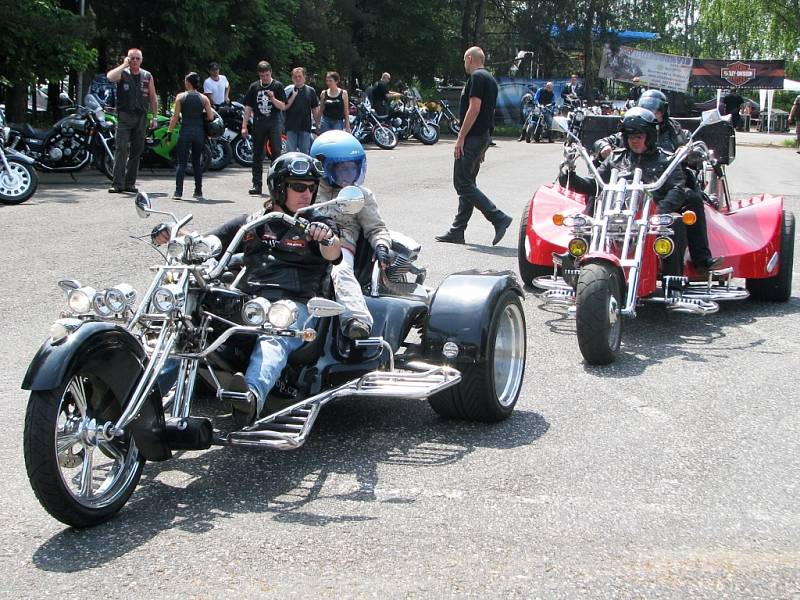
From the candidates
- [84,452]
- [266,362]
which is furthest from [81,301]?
[266,362]

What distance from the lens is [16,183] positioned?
13.5 meters

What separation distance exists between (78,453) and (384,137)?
23289 mm

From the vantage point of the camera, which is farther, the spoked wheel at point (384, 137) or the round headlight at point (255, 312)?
the spoked wheel at point (384, 137)

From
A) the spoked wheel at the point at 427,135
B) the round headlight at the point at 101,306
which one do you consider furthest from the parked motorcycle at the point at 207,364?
the spoked wheel at the point at 427,135

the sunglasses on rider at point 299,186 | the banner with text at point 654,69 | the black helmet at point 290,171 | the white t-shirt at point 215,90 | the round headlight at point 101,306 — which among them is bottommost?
the round headlight at point 101,306

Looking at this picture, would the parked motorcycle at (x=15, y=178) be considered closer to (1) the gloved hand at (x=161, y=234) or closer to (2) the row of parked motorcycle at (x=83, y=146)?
(2) the row of parked motorcycle at (x=83, y=146)

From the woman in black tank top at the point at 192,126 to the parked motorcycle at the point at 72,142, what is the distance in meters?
2.57

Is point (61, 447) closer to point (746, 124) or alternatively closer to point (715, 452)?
point (715, 452)

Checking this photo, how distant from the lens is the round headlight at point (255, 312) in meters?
4.45

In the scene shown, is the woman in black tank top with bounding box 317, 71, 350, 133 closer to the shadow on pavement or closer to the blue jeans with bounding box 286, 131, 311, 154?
the blue jeans with bounding box 286, 131, 311, 154

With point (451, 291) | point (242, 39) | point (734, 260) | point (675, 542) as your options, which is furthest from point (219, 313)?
point (242, 39)

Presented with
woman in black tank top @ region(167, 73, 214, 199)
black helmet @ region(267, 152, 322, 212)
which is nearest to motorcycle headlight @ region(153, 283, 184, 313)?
black helmet @ region(267, 152, 322, 212)

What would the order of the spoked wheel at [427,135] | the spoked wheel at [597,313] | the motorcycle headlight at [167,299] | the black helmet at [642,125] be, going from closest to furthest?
the motorcycle headlight at [167,299] < the spoked wheel at [597,313] < the black helmet at [642,125] < the spoked wheel at [427,135]

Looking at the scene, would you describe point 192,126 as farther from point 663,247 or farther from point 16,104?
point 663,247
